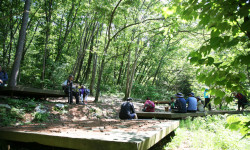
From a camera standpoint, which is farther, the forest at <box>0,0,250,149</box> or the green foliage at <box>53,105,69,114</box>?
the green foliage at <box>53,105,69,114</box>

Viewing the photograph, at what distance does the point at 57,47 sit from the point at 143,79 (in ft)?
75.9

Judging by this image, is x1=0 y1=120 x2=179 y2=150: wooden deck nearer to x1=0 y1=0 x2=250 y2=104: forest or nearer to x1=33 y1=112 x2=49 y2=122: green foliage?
x1=0 y1=0 x2=250 y2=104: forest

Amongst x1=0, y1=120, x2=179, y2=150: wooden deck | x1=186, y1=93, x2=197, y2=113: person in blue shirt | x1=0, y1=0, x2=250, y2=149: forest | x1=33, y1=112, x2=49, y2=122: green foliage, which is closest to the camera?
x1=0, y1=0, x2=250, y2=149: forest

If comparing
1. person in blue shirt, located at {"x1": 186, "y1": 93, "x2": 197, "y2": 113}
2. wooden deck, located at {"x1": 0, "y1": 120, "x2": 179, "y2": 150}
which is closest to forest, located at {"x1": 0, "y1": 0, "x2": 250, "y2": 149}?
person in blue shirt, located at {"x1": 186, "y1": 93, "x2": 197, "y2": 113}

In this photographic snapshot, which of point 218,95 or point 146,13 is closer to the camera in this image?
point 218,95

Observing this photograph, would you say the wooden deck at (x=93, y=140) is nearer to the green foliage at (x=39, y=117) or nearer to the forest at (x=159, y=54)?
the forest at (x=159, y=54)

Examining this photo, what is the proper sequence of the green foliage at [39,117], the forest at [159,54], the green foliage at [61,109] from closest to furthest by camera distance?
1. the forest at [159,54]
2. the green foliage at [39,117]
3. the green foliage at [61,109]

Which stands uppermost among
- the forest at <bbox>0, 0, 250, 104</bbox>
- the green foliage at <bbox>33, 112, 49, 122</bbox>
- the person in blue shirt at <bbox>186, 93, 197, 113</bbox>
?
the forest at <bbox>0, 0, 250, 104</bbox>

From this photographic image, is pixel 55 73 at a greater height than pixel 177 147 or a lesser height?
greater

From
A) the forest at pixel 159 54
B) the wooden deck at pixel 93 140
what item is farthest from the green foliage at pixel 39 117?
the wooden deck at pixel 93 140

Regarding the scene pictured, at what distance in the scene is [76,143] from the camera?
2812mm

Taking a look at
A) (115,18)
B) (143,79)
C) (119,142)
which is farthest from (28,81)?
(143,79)

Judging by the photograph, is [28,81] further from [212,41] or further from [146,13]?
[212,41]

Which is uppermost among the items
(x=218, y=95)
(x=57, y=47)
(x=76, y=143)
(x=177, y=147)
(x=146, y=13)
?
(x=146, y=13)
